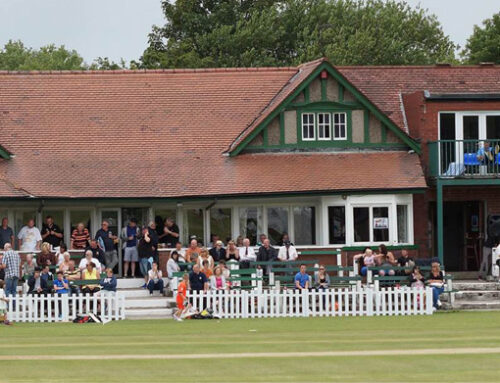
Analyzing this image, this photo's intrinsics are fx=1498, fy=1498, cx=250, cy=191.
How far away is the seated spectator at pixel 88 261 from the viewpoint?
36.0 m

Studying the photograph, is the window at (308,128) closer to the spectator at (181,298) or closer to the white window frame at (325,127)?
the white window frame at (325,127)

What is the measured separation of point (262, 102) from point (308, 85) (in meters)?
2.27

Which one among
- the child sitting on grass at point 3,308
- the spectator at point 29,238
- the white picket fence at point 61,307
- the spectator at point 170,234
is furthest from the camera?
the spectator at point 170,234

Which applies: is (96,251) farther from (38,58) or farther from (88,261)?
(38,58)

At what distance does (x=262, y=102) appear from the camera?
144 ft

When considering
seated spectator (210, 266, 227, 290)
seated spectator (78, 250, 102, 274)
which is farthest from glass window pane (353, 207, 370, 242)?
seated spectator (78, 250, 102, 274)

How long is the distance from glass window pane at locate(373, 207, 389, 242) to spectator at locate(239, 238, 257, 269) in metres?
4.06

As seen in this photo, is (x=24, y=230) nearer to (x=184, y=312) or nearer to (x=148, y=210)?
(x=148, y=210)

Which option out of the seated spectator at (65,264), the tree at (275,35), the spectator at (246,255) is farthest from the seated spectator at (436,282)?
the tree at (275,35)

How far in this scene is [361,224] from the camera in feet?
135

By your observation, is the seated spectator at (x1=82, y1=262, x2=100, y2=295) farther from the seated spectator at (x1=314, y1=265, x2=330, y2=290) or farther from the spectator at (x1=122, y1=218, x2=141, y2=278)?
the seated spectator at (x1=314, y1=265, x2=330, y2=290)

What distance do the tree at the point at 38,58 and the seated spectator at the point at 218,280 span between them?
62.8m

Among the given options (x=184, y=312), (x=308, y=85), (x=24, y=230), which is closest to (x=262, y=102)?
(x=308, y=85)

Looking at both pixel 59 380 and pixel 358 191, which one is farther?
pixel 358 191
